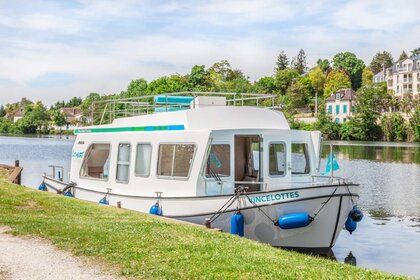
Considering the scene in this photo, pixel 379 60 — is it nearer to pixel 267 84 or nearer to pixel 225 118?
pixel 267 84

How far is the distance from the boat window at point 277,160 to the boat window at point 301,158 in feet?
2.12

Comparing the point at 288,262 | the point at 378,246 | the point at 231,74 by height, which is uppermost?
the point at 231,74

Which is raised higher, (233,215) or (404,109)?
(404,109)

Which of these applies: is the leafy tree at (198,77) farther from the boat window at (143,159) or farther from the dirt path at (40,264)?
the dirt path at (40,264)

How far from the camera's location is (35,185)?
3797 cm

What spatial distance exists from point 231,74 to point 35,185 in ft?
318

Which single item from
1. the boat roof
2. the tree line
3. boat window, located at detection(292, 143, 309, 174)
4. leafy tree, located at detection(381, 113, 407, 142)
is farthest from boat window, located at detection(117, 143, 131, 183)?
leafy tree, located at detection(381, 113, 407, 142)

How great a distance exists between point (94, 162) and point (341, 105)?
110606 millimetres

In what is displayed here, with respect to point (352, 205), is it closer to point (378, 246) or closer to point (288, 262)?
point (378, 246)

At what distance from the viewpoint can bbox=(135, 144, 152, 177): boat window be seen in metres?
18.2

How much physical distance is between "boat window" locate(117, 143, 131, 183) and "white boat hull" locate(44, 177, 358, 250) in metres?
3.17

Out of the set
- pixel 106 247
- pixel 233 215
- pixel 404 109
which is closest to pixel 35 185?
pixel 233 215

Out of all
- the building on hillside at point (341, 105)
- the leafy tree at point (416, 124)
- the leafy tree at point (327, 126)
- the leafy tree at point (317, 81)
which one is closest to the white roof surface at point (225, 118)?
the leafy tree at point (416, 124)

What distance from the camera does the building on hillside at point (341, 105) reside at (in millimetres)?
125875
